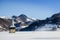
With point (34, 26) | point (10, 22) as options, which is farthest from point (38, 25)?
point (10, 22)

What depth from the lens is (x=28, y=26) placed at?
8.85 m

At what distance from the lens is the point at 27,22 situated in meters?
8.95

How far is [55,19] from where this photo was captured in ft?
28.6

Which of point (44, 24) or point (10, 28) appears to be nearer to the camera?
point (10, 28)

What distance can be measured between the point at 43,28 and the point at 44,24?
10.0 inches

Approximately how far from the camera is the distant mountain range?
8555 millimetres

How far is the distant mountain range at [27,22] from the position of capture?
855 centimetres

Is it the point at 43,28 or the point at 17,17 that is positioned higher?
the point at 17,17

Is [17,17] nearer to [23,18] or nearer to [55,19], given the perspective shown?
[23,18]

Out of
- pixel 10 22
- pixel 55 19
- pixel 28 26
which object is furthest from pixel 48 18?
pixel 10 22

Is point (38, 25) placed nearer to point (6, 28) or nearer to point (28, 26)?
point (28, 26)

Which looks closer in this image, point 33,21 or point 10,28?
point 10,28

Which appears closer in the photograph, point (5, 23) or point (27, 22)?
point (5, 23)

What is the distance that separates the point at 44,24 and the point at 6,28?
2.07m
